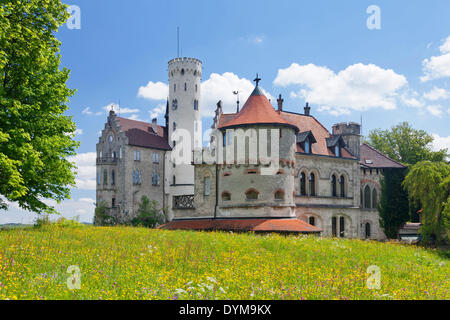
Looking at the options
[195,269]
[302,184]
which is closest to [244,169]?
[302,184]

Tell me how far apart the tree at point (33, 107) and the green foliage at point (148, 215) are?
1232 inches

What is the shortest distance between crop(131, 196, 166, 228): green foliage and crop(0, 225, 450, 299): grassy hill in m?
33.6

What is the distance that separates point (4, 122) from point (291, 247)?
13317mm

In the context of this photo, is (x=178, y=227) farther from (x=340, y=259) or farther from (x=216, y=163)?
(x=340, y=259)

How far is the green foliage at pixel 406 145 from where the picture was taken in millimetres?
60094

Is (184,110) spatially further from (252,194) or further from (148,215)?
(252,194)

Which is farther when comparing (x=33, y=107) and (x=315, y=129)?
(x=315, y=129)

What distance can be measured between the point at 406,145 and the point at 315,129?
93.9ft

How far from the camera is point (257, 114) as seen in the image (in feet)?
103

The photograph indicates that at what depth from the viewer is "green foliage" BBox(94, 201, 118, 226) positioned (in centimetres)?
5307

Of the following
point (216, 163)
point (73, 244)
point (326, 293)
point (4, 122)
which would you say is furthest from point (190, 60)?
point (326, 293)

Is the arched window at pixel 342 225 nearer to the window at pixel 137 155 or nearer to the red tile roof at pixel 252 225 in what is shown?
the red tile roof at pixel 252 225

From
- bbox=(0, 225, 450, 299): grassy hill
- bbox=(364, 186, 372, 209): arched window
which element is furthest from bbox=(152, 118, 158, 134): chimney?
bbox=(0, 225, 450, 299): grassy hill

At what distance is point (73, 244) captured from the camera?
601 inches
